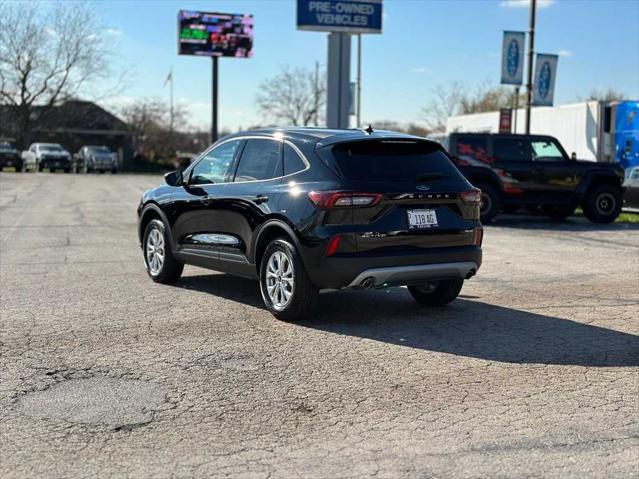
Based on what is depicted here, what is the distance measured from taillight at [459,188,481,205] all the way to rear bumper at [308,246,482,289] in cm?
44

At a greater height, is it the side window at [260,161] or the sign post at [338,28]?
the sign post at [338,28]

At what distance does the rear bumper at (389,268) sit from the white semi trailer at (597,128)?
689 inches

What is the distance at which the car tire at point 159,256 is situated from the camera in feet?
28.1

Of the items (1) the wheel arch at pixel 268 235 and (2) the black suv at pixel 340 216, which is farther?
(1) the wheel arch at pixel 268 235

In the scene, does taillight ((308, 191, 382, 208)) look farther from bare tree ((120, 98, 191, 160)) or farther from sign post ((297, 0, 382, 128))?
bare tree ((120, 98, 191, 160))

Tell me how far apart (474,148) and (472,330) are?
1082 centimetres

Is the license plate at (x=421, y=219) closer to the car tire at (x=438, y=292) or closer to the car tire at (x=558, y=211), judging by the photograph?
the car tire at (x=438, y=292)

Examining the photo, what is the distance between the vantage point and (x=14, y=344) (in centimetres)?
588

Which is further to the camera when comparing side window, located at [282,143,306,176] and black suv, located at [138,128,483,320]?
side window, located at [282,143,306,176]

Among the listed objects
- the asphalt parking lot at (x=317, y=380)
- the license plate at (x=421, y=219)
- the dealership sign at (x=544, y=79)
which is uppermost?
the dealership sign at (x=544, y=79)

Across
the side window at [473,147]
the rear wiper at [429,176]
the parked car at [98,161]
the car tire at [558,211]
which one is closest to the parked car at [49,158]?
the parked car at [98,161]

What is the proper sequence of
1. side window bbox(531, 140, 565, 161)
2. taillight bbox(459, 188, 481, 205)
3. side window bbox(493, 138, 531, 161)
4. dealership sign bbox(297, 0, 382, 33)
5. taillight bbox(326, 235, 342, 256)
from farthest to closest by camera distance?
dealership sign bbox(297, 0, 382, 33) → side window bbox(531, 140, 565, 161) → side window bbox(493, 138, 531, 161) → taillight bbox(459, 188, 481, 205) → taillight bbox(326, 235, 342, 256)

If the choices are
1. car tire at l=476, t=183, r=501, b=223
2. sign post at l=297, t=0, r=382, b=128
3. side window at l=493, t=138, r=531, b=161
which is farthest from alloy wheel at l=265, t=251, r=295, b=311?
sign post at l=297, t=0, r=382, b=128

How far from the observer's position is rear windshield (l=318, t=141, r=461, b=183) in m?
6.45
